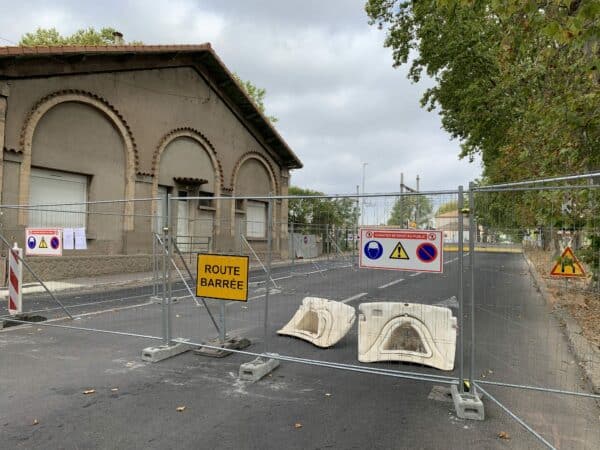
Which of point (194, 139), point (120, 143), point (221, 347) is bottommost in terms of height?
point (221, 347)

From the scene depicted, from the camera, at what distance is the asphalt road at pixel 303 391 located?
374cm

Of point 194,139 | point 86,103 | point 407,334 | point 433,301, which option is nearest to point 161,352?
point 407,334

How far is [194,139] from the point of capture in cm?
2073

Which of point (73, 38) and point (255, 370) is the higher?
point (73, 38)

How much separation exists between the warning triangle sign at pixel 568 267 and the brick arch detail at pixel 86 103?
456 inches

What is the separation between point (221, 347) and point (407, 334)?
102 inches

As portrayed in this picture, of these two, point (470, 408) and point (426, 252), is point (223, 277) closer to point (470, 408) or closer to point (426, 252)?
point (426, 252)

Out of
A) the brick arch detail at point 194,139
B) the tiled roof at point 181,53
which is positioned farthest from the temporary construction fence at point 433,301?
the brick arch detail at point 194,139

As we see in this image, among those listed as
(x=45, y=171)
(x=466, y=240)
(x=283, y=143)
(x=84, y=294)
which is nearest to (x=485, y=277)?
(x=466, y=240)

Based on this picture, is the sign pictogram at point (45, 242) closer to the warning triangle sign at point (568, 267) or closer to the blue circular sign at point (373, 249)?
the blue circular sign at point (373, 249)

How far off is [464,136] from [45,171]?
1797 centimetres

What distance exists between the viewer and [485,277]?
5.21 metres

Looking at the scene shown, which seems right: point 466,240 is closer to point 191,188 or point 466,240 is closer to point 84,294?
point 84,294

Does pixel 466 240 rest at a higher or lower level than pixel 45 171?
lower
